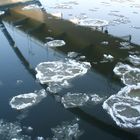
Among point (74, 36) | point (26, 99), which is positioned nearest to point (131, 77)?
point (26, 99)

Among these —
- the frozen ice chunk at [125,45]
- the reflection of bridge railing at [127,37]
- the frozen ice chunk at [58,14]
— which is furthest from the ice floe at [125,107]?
the frozen ice chunk at [58,14]

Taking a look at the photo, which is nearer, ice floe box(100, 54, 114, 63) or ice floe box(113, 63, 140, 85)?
ice floe box(113, 63, 140, 85)

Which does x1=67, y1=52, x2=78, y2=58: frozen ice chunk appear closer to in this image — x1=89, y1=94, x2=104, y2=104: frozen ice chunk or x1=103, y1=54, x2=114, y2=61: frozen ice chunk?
x1=103, y1=54, x2=114, y2=61: frozen ice chunk

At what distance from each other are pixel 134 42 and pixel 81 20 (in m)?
2.28

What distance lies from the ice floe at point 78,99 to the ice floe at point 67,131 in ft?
1.16

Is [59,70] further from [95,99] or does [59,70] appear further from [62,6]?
[62,6]

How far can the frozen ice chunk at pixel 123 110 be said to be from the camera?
3.81 metres

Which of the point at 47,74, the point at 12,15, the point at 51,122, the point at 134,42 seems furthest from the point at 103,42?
the point at 12,15

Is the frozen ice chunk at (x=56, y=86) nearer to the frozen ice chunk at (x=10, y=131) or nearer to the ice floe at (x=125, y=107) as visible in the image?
the ice floe at (x=125, y=107)

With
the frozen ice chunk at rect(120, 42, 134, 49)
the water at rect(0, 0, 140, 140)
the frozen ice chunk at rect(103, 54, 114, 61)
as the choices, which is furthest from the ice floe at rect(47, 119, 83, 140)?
the frozen ice chunk at rect(120, 42, 134, 49)

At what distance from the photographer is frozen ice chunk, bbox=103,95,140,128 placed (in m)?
3.81

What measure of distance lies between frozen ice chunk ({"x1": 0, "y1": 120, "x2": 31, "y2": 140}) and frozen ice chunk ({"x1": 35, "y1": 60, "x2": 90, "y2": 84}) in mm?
1196

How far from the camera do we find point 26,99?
4441 millimetres

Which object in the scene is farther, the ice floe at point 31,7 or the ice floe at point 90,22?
the ice floe at point 31,7
